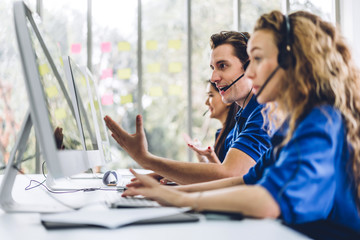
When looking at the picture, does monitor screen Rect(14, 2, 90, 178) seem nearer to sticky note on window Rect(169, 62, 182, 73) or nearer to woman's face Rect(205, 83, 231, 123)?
woman's face Rect(205, 83, 231, 123)

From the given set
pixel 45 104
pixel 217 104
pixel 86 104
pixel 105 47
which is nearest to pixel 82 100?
pixel 86 104

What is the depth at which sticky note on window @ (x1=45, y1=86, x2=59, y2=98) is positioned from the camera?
28.3 inches

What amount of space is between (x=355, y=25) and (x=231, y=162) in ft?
8.98

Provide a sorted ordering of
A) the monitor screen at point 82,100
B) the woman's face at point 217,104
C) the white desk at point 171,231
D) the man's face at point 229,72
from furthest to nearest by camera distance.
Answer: the woman's face at point 217,104 → the man's face at point 229,72 → the monitor screen at point 82,100 → the white desk at point 171,231

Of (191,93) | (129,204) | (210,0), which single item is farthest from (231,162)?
(210,0)

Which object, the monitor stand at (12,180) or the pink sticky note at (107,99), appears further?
the pink sticky note at (107,99)

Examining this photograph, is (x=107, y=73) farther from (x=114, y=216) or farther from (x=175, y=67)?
(x=114, y=216)

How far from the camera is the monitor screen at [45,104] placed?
2.10 ft

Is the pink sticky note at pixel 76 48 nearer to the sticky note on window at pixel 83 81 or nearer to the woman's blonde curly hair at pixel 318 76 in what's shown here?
the sticky note on window at pixel 83 81

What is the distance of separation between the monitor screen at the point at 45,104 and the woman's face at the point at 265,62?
A: 0.46 m

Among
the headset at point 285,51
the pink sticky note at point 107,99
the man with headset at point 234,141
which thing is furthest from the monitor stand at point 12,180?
the pink sticky note at point 107,99

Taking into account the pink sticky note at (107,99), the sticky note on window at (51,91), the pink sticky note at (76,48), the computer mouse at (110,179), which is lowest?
the computer mouse at (110,179)

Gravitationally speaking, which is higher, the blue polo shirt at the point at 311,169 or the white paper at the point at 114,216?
the blue polo shirt at the point at 311,169

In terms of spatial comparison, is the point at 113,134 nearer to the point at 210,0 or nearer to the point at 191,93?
the point at 191,93
